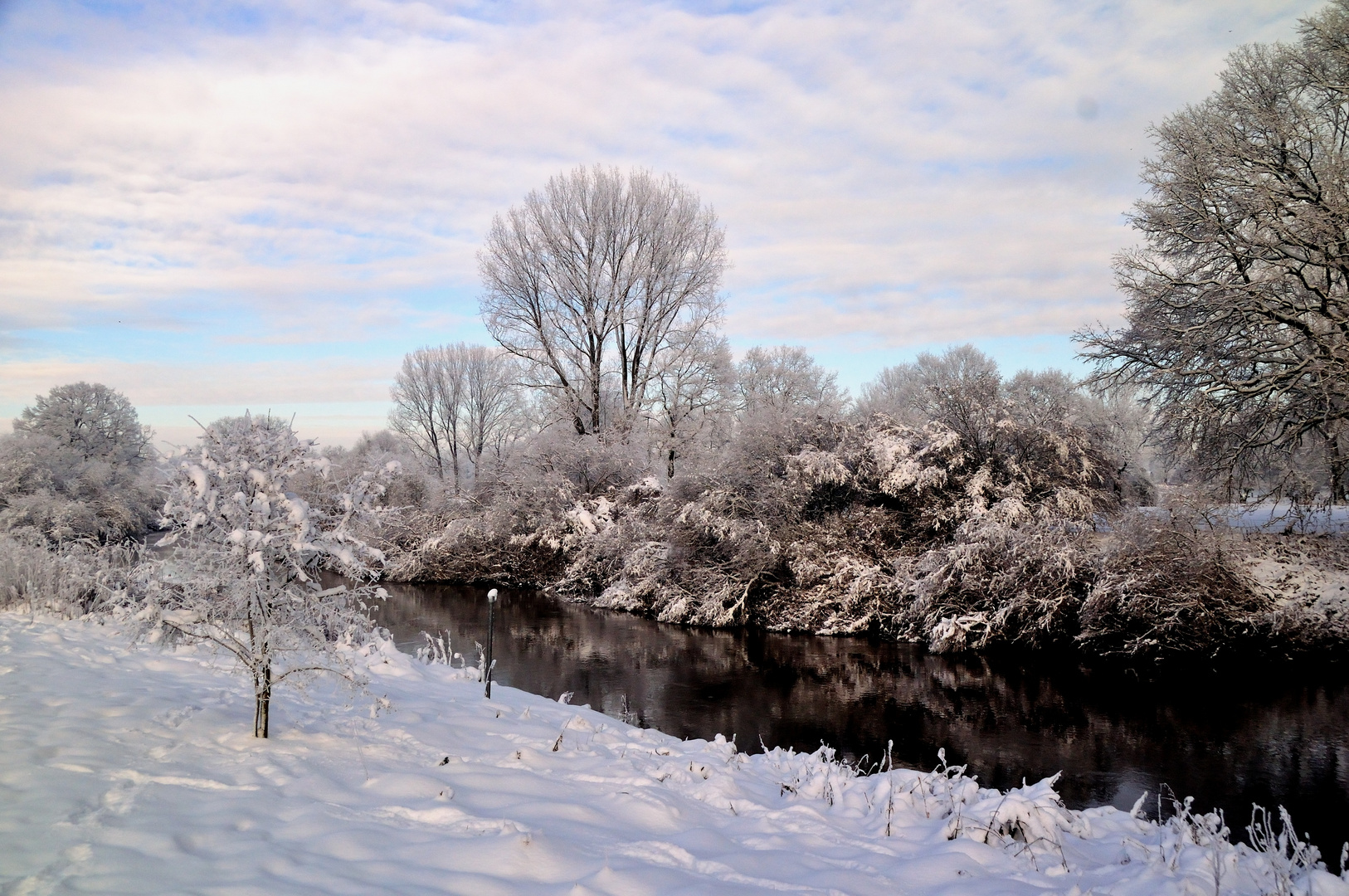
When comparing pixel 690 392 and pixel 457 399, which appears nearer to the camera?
pixel 690 392

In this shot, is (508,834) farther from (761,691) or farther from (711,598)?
(711,598)

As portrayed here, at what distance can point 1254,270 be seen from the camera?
15.6 m

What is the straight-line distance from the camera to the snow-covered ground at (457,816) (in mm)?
3416

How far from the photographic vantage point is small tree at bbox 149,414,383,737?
4.78m

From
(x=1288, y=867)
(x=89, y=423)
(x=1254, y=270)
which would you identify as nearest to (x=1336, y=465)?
(x=1254, y=270)

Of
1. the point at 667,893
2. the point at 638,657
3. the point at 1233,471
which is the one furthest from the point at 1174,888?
the point at 1233,471

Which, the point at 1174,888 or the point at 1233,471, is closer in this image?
the point at 1174,888

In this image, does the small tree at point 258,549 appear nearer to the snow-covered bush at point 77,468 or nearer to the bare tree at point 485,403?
the snow-covered bush at point 77,468

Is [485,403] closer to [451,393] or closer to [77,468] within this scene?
[451,393]

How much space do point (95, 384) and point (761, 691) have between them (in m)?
30.0

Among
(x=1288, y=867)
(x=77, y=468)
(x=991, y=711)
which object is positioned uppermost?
(x=77, y=468)

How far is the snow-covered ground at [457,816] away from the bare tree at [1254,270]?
38.2ft

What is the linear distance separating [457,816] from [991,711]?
8.95m

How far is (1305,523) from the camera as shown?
14.8 meters
